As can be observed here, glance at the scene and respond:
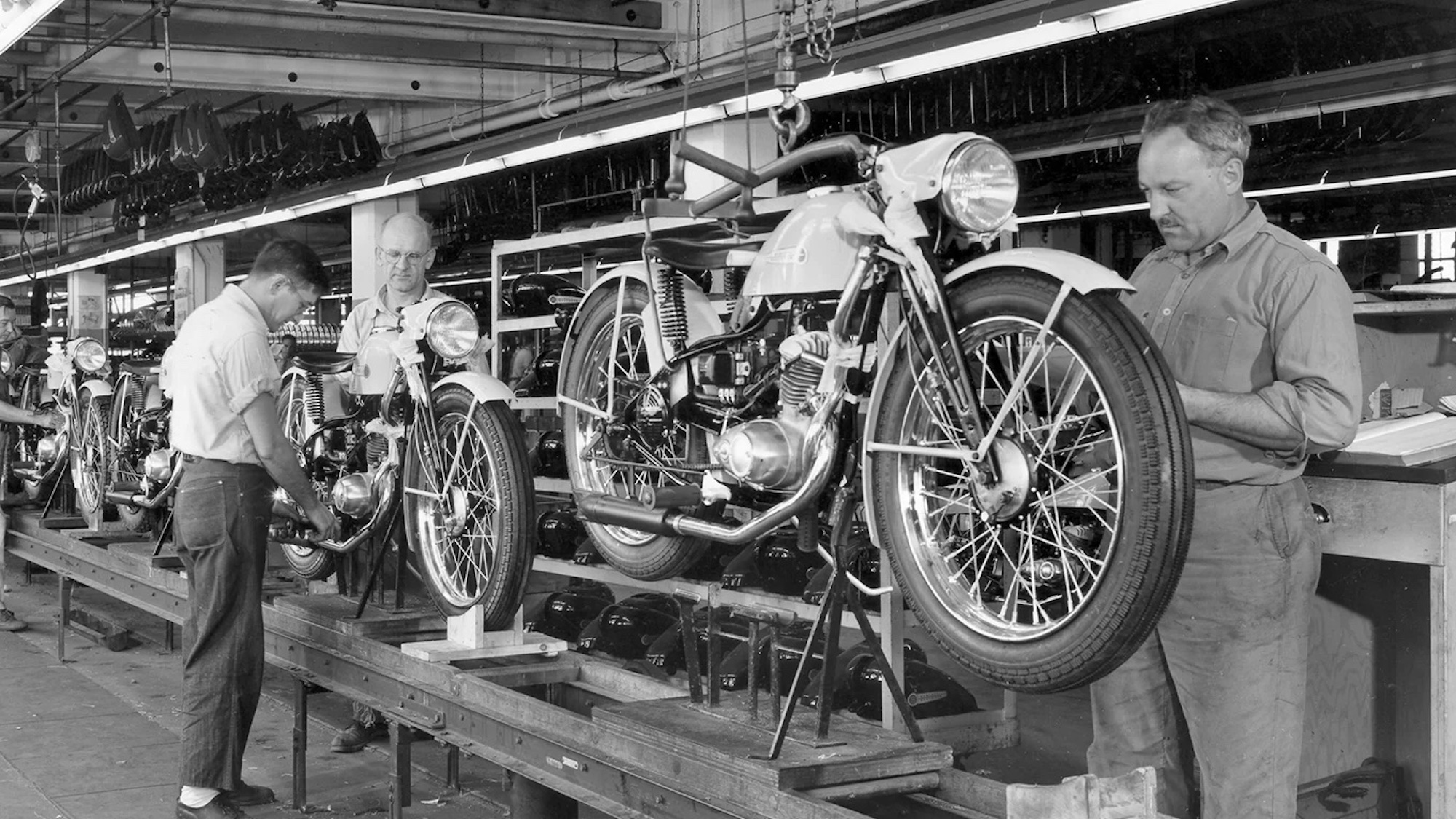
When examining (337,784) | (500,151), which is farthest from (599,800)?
(500,151)

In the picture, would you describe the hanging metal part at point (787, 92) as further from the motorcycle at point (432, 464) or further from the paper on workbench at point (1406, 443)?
the motorcycle at point (432, 464)

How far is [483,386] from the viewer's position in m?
3.92

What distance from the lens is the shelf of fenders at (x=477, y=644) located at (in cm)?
412

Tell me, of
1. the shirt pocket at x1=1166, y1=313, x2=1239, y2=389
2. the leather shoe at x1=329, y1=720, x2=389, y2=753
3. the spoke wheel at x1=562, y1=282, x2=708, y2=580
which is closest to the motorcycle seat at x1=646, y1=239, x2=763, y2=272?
the spoke wheel at x1=562, y1=282, x2=708, y2=580

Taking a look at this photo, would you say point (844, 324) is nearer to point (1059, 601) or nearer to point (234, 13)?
point (1059, 601)

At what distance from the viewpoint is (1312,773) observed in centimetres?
315

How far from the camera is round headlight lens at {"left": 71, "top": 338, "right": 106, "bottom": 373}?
323 inches

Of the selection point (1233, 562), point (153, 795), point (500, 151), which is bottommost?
point (153, 795)

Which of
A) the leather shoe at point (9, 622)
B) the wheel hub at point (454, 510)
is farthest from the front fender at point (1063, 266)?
the leather shoe at point (9, 622)

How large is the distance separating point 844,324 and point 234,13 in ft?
18.7

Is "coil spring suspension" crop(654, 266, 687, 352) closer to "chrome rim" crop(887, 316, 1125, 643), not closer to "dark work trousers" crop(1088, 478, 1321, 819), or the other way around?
"chrome rim" crop(887, 316, 1125, 643)

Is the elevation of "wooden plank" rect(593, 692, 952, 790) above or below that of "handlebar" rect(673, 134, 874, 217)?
below

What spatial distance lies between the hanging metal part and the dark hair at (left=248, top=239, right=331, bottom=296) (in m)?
2.06

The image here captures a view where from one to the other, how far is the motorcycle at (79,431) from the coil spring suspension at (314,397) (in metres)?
2.96
